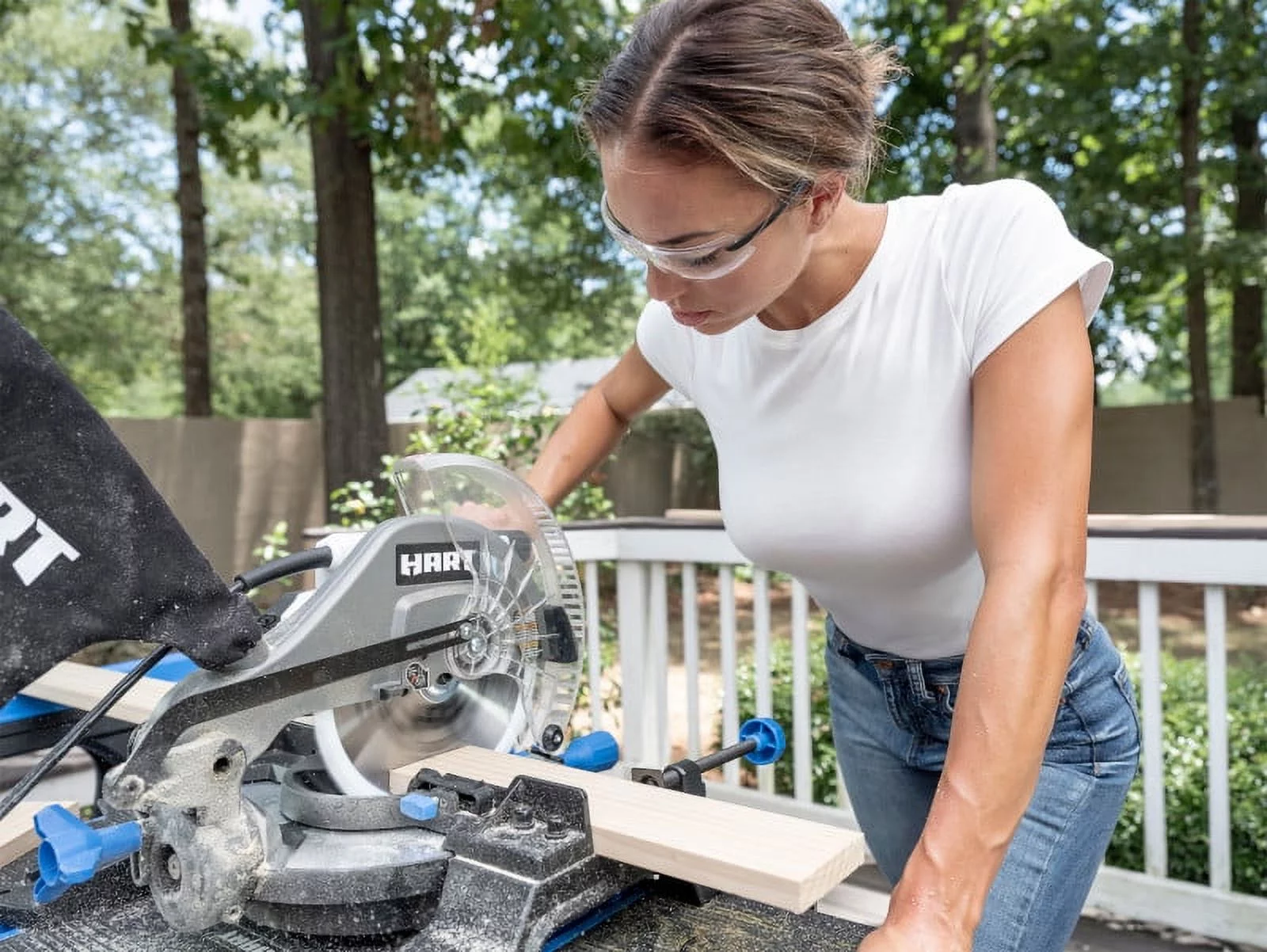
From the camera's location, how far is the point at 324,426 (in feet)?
16.7

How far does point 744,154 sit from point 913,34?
28.5 ft

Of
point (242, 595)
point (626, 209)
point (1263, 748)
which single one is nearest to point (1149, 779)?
point (1263, 748)

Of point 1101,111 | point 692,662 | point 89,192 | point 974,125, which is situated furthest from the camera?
point 89,192

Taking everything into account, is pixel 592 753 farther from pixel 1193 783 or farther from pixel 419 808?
pixel 1193 783

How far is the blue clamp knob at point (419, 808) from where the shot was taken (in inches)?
33.6

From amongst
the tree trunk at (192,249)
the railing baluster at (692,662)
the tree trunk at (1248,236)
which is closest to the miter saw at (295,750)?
the railing baluster at (692,662)

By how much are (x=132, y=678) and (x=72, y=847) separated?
0.57ft

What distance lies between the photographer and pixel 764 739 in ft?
3.59

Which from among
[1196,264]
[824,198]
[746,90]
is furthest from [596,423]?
[1196,264]

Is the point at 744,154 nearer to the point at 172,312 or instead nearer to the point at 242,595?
the point at 242,595

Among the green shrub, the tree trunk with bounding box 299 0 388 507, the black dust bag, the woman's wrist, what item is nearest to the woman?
the woman's wrist

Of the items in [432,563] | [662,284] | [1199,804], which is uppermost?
[662,284]

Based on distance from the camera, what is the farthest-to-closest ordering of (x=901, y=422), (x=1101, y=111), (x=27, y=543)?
(x=1101, y=111) < (x=901, y=422) < (x=27, y=543)

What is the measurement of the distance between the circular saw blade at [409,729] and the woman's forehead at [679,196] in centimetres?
50
